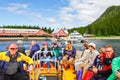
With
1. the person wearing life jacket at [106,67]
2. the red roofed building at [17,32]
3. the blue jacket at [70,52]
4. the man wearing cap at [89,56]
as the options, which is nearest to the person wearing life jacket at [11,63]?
the person wearing life jacket at [106,67]

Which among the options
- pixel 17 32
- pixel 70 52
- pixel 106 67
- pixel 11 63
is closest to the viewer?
pixel 11 63

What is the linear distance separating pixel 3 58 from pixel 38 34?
477ft

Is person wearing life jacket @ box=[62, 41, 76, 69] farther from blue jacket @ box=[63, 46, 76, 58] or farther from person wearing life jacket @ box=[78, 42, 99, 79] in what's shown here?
person wearing life jacket @ box=[78, 42, 99, 79]

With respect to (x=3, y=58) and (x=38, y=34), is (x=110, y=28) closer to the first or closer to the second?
(x=38, y=34)

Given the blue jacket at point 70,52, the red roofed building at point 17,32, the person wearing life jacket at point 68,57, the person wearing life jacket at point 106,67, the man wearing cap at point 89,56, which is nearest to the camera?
the person wearing life jacket at point 106,67

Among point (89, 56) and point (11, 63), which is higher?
point (11, 63)

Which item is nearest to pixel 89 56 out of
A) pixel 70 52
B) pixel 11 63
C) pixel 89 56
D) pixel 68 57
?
pixel 89 56

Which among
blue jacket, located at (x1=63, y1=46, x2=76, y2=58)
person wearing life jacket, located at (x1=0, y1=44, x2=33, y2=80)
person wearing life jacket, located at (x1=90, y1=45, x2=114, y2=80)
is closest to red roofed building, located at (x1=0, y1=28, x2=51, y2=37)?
blue jacket, located at (x1=63, y1=46, x2=76, y2=58)

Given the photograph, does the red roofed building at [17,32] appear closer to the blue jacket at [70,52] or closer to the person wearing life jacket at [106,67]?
the blue jacket at [70,52]

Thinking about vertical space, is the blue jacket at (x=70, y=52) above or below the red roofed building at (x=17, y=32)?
above

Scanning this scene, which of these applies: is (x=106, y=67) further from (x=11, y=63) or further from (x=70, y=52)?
Result: (x=70, y=52)

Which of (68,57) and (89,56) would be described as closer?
(89,56)

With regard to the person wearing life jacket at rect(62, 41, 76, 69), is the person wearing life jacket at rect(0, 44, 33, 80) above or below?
above

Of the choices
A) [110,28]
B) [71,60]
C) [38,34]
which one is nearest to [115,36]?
[110,28]
